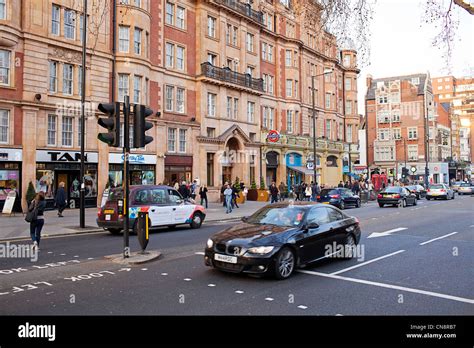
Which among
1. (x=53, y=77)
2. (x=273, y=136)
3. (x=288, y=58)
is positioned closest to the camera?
(x=53, y=77)

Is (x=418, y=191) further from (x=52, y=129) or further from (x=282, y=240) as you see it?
(x=282, y=240)

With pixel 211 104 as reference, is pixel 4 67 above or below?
below

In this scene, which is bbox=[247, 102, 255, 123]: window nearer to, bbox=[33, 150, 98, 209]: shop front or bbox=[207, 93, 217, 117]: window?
bbox=[207, 93, 217, 117]: window

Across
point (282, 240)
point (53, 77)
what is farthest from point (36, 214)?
point (53, 77)

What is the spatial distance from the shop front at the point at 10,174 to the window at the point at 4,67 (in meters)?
3.71

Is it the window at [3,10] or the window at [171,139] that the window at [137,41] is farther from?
the window at [3,10]

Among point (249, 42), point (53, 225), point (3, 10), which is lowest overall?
point (53, 225)

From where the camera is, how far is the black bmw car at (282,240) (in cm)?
718

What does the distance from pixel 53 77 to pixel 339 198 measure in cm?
1916

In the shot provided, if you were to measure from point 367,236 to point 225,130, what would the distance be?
21726mm

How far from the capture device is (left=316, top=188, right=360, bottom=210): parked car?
2617 centimetres

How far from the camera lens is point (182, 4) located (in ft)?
101

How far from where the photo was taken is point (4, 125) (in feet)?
68.2
